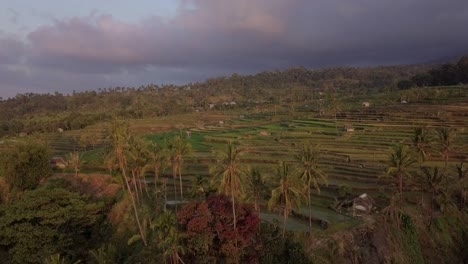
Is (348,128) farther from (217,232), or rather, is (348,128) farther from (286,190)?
(217,232)

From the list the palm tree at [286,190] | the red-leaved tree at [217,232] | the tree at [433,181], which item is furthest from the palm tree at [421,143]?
the red-leaved tree at [217,232]

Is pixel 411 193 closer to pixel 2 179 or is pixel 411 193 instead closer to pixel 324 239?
pixel 324 239

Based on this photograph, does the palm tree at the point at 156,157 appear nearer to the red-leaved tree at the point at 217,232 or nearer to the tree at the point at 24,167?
the red-leaved tree at the point at 217,232

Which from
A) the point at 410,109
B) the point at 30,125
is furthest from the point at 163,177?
the point at 30,125

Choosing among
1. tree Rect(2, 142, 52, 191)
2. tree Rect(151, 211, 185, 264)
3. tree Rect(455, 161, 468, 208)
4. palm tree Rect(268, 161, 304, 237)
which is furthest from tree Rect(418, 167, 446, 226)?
tree Rect(2, 142, 52, 191)

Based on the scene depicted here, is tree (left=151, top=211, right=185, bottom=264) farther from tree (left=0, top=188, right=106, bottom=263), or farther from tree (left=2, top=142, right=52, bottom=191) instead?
tree (left=2, top=142, right=52, bottom=191)

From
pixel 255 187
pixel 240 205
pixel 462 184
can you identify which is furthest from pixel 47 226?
pixel 462 184
